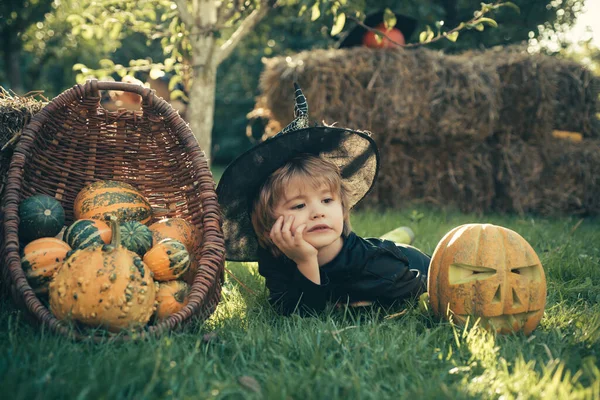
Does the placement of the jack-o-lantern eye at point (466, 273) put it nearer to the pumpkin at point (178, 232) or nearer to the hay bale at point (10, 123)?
the pumpkin at point (178, 232)

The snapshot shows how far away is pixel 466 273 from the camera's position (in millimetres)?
2318

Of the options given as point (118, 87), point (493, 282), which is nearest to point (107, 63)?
point (118, 87)

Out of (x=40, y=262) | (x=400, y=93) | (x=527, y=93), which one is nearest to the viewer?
(x=40, y=262)

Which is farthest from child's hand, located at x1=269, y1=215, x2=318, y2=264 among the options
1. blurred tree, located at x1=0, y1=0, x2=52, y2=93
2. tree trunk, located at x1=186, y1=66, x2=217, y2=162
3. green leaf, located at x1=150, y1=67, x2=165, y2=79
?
blurred tree, located at x1=0, y1=0, x2=52, y2=93

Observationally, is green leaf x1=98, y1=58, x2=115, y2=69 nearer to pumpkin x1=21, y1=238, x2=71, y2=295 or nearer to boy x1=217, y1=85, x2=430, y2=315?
boy x1=217, y1=85, x2=430, y2=315

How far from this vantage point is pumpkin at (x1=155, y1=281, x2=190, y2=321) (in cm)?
217

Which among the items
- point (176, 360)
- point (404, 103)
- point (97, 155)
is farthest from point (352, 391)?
point (404, 103)

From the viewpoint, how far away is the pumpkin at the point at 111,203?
2518mm

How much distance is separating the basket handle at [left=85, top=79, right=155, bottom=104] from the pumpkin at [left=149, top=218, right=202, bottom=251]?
0.62m

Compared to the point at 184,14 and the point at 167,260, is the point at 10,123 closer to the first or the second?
the point at 167,260

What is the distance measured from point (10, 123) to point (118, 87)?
1.95 feet

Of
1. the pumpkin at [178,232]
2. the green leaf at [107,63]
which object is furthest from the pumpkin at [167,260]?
the green leaf at [107,63]

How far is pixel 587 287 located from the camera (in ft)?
9.53

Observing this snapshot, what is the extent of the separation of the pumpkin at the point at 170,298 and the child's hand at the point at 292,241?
0.48 m
